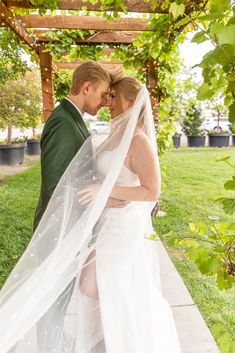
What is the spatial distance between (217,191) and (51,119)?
18.7ft

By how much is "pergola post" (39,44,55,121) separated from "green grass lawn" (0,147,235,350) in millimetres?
1622

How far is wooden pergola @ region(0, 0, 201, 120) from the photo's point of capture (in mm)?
3361

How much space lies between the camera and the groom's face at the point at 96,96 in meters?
1.96

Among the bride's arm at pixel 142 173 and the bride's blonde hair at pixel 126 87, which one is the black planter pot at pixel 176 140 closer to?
the bride's blonde hair at pixel 126 87

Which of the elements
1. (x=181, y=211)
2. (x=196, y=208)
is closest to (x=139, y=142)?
(x=181, y=211)

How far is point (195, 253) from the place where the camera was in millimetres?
966

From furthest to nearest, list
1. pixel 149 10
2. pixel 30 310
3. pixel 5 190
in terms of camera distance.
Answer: pixel 5 190, pixel 149 10, pixel 30 310

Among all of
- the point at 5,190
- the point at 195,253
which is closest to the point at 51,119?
the point at 195,253

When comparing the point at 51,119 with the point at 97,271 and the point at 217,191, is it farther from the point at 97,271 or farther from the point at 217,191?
the point at 217,191

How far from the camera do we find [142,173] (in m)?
1.97

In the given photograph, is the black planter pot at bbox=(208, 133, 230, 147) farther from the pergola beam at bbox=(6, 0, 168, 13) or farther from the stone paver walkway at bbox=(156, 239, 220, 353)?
the stone paver walkway at bbox=(156, 239, 220, 353)

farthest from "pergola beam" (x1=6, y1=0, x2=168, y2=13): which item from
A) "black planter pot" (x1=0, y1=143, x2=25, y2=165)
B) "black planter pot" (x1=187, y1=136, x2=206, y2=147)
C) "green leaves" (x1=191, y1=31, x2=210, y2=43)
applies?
"black planter pot" (x1=187, y1=136, x2=206, y2=147)

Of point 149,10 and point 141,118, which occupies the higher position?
point 149,10

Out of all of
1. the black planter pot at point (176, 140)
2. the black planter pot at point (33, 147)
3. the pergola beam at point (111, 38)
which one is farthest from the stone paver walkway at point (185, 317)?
the black planter pot at point (176, 140)
